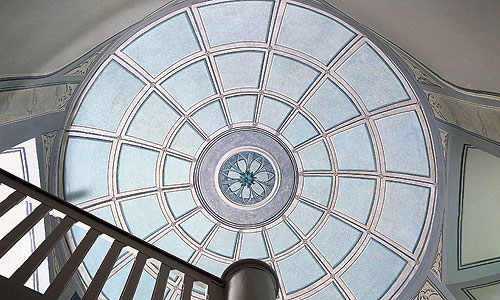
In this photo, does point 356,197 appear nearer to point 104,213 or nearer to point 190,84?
point 190,84

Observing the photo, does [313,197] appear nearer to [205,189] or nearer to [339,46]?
[205,189]

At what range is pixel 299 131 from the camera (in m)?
12.8

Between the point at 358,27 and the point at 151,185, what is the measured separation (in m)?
6.71

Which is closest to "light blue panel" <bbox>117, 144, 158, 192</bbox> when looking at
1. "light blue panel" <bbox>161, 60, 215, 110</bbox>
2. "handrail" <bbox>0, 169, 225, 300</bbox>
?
"light blue panel" <bbox>161, 60, 215, 110</bbox>

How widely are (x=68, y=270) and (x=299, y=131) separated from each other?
9.29 m

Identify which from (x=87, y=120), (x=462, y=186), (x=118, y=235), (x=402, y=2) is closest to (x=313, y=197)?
(x=462, y=186)

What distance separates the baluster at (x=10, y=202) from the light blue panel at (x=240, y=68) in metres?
7.64

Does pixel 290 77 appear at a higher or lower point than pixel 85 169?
higher

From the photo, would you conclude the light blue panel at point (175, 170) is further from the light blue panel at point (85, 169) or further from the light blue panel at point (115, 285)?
the light blue panel at point (115, 285)

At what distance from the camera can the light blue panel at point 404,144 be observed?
11250 millimetres

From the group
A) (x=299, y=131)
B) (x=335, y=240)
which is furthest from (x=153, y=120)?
(x=335, y=240)

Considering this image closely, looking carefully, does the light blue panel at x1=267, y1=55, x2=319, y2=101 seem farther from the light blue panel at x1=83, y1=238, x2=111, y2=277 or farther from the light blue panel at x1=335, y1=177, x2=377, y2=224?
the light blue panel at x1=83, y1=238, x2=111, y2=277

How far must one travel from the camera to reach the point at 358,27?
33.0 feet

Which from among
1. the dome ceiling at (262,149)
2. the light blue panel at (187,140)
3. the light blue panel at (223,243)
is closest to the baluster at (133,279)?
the dome ceiling at (262,149)
